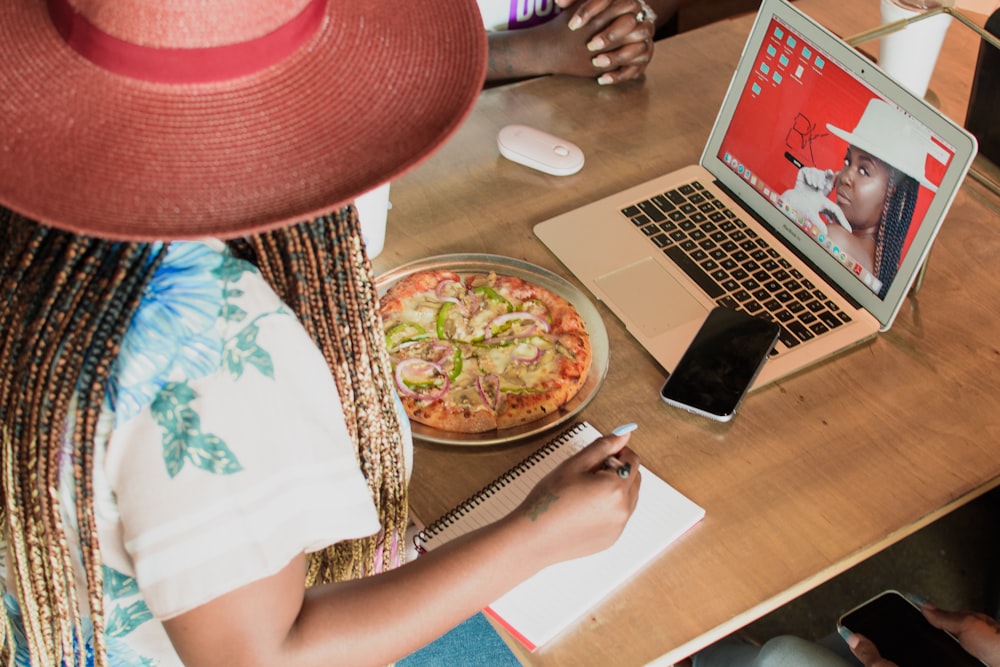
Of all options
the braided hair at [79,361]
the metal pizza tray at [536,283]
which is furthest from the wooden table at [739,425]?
the braided hair at [79,361]

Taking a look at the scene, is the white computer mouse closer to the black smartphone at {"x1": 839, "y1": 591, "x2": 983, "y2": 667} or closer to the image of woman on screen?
the image of woman on screen

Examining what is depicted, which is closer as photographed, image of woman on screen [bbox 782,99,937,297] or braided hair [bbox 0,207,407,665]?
braided hair [bbox 0,207,407,665]

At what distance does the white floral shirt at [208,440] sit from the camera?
714 millimetres

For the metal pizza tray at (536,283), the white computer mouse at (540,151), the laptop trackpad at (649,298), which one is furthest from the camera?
the white computer mouse at (540,151)

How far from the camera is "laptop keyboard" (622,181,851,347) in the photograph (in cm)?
127

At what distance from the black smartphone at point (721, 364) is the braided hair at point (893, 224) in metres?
0.15

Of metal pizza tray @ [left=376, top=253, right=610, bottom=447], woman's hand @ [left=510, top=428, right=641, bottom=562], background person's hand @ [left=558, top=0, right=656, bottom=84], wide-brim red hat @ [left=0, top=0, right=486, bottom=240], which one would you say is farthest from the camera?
background person's hand @ [left=558, top=0, right=656, bottom=84]

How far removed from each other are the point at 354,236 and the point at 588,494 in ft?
1.12

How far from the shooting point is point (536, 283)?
131 centimetres

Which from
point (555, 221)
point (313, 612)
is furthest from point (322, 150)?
point (555, 221)

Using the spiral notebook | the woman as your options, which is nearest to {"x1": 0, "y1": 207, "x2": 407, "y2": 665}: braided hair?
the woman

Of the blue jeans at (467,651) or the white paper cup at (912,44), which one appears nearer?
the blue jeans at (467,651)

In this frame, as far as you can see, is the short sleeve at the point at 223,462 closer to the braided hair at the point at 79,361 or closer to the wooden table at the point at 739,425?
the braided hair at the point at 79,361

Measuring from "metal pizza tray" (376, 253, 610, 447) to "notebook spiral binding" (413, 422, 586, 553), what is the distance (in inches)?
0.8
